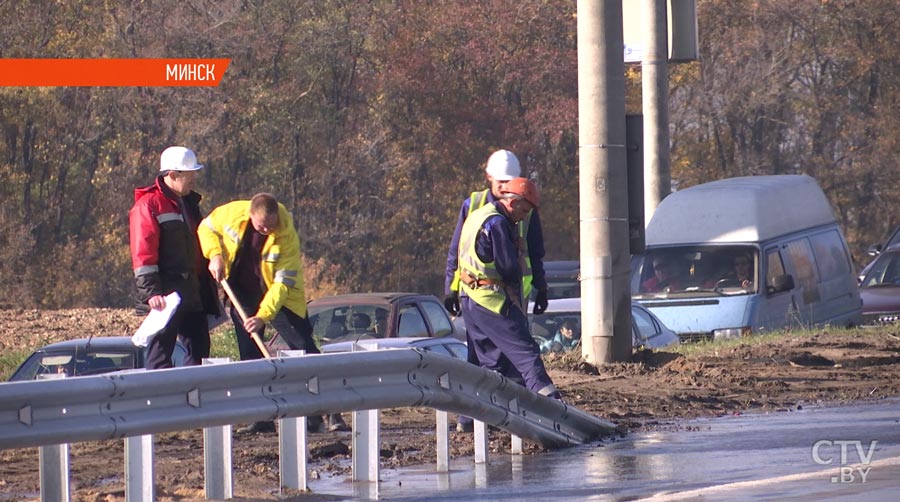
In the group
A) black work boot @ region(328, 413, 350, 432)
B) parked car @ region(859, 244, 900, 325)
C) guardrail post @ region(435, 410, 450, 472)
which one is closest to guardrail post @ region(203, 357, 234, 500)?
guardrail post @ region(435, 410, 450, 472)

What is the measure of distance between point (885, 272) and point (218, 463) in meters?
19.7

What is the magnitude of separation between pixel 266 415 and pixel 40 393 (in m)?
1.33

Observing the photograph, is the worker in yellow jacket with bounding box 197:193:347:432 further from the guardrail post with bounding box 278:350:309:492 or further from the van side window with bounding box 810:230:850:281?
the van side window with bounding box 810:230:850:281

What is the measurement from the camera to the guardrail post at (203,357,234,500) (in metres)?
8.07

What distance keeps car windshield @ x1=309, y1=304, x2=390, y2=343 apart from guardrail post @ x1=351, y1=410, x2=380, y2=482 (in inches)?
328

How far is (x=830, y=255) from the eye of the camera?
22.4 m

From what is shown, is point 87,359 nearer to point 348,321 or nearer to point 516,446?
point 348,321

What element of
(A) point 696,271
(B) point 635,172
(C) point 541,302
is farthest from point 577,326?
(C) point 541,302

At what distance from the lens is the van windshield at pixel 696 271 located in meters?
20.5

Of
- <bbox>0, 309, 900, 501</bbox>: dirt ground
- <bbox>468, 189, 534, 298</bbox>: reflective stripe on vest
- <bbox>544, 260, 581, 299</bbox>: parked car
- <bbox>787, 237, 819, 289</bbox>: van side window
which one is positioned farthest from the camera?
<bbox>544, 260, 581, 299</bbox>: parked car

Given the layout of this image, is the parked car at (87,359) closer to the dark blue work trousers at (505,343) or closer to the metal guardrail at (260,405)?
the dark blue work trousers at (505,343)

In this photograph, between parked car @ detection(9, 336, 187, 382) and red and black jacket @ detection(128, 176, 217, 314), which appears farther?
parked car @ detection(9, 336, 187, 382)

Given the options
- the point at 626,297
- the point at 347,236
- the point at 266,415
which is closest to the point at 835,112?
the point at 347,236

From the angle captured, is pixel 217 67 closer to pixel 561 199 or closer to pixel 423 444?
pixel 561 199
